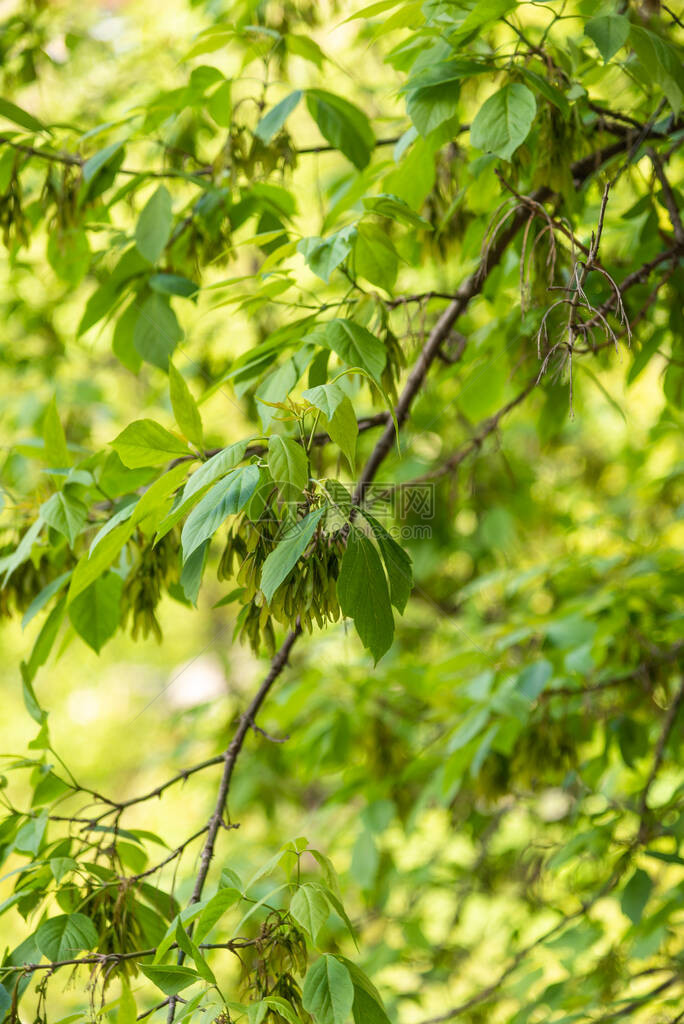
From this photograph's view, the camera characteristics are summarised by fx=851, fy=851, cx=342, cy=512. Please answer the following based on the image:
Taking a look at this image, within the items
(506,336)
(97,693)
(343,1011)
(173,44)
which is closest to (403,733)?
(506,336)

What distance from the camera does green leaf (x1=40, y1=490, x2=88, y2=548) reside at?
1206 millimetres

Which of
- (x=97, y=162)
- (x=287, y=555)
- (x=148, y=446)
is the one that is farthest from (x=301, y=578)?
(x=97, y=162)

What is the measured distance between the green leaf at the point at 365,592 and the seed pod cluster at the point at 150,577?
0.55 metres

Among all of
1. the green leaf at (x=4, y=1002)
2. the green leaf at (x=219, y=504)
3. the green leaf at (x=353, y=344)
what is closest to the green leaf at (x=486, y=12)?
the green leaf at (x=353, y=344)

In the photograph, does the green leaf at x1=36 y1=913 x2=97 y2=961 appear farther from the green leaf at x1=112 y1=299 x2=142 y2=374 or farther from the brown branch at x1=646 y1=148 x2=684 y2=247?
the brown branch at x1=646 y1=148 x2=684 y2=247

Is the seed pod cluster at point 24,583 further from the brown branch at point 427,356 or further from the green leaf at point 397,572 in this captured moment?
the green leaf at point 397,572

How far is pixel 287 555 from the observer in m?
0.82

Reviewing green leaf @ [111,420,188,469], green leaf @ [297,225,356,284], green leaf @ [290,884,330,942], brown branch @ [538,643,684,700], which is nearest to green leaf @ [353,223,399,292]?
green leaf @ [297,225,356,284]

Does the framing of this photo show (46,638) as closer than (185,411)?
No

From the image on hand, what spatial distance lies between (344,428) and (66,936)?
752mm

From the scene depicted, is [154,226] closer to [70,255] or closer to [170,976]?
[70,255]

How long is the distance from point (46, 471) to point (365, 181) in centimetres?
82

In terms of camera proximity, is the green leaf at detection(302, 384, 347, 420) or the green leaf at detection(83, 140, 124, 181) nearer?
the green leaf at detection(302, 384, 347, 420)

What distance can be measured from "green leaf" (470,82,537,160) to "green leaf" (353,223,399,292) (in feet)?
0.64
